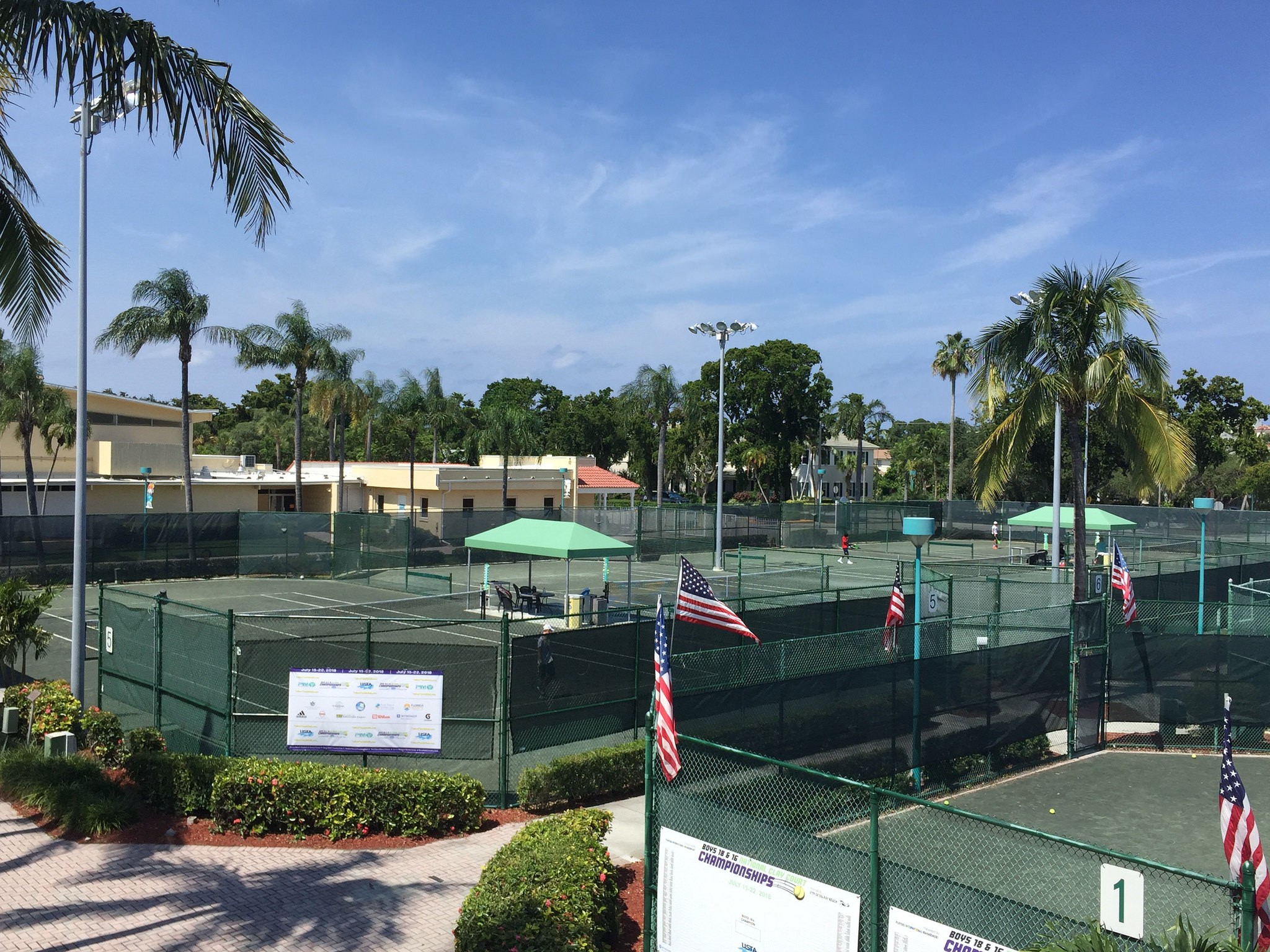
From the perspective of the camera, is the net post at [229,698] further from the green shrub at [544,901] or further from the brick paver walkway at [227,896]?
the green shrub at [544,901]

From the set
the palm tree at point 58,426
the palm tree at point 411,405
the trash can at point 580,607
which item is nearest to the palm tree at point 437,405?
the palm tree at point 411,405

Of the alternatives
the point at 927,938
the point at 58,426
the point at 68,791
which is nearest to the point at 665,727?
the point at 927,938

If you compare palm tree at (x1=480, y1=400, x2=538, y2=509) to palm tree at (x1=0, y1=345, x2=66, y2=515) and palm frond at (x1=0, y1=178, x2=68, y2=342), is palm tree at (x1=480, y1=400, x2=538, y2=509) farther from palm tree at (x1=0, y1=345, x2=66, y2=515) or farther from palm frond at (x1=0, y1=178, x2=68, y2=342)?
palm frond at (x1=0, y1=178, x2=68, y2=342)

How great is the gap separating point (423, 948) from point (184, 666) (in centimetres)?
693

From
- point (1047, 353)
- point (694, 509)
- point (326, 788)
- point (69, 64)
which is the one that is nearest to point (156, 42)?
point (69, 64)

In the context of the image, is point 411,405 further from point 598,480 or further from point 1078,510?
point 1078,510

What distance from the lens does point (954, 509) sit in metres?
61.8

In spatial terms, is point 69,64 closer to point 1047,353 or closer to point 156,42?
point 156,42

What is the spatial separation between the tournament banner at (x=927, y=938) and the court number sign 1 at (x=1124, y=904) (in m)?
0.64

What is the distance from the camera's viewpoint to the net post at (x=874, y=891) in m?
A: 5.92

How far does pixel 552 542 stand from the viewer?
2389 cm

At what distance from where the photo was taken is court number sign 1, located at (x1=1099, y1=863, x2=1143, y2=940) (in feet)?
17.7

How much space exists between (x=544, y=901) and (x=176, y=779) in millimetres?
5621

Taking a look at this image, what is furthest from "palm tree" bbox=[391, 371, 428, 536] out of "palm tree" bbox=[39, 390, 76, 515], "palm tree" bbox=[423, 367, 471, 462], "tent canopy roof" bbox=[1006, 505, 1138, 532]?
"tent canopy roof" bbox=[1006, 505, 1138, 532]
